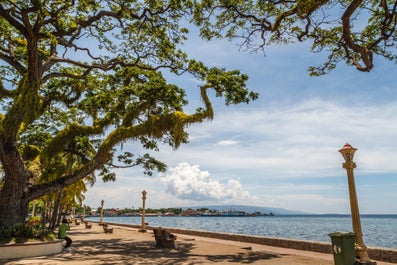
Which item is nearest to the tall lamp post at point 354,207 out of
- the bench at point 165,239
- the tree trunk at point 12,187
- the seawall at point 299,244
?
the seawall at point 299,244

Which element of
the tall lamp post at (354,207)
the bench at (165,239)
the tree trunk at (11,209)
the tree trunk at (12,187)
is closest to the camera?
the tall lamp post at (354,207)

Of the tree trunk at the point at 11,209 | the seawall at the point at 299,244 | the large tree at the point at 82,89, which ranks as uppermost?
the large tree at the point at 82,89

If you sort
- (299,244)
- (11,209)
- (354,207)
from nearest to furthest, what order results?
(354,207) → (11,209) → (299,244)

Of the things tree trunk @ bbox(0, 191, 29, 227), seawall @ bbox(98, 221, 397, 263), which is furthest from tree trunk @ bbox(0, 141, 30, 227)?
seawall @ bbox(98, 221, 397, 263)

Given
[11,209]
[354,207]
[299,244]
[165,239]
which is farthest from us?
[165,239]

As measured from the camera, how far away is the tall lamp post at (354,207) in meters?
7.84

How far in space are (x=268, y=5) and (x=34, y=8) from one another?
8.10m

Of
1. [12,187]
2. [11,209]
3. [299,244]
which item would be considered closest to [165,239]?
[299,244]

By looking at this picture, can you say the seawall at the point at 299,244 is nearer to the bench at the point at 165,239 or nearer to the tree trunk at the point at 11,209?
the bench at the point at 165,239

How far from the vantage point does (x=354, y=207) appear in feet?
27.0

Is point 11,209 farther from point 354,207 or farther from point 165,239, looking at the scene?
point 354,207

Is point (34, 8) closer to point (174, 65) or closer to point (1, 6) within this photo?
point (1, 6)

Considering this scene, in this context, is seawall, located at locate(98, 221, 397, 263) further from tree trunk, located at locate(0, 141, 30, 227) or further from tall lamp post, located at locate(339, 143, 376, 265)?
tree trunk, located at locate(0, 141, 30, 227)

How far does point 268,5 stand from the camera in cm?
1123
